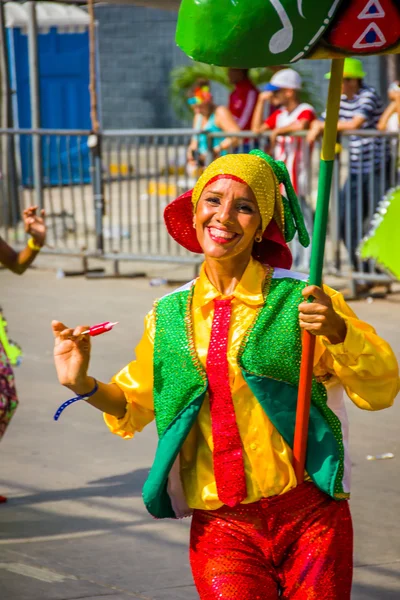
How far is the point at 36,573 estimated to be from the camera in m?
4.80

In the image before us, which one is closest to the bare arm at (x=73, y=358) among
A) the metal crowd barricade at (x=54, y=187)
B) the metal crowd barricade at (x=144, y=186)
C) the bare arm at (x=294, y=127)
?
the metal crowd barricade at (x=144, y=186)

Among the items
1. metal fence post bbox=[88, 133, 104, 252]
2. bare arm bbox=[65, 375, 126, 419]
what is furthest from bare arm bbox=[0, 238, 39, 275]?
metal fence post bbox=[88, 133, 104, 252]

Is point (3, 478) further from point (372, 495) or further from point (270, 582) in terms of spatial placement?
point (270, 582)

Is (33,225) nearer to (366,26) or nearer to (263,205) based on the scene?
(263,205)

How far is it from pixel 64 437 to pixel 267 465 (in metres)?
3.61

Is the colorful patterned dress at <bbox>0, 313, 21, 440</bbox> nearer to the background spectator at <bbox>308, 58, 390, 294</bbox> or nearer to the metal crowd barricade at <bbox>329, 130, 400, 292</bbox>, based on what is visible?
the metal crowd barricade at <bbox>329, 130, 400, 292</bbox>

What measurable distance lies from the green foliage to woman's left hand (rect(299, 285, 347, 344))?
48.2 feet

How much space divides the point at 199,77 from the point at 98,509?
14.2 m

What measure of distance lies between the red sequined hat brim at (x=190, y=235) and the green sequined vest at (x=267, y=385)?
6.4 inches

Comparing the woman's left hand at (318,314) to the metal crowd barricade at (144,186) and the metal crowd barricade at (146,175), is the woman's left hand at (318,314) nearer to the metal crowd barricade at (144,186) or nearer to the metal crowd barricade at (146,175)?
the metal crowd barricade at (144,186)

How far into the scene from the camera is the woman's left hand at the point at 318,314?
2.97 metres

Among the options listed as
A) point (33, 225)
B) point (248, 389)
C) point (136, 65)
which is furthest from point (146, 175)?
point (136, 65)

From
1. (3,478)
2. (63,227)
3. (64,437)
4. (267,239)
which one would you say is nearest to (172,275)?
(63,227)

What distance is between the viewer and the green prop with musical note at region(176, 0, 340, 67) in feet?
8.98
